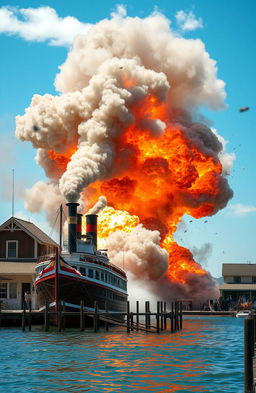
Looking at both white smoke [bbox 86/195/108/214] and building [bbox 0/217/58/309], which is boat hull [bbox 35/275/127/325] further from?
white smoke [bbox 86/195/108/214]

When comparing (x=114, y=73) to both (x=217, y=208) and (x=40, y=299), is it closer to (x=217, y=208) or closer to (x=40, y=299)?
(x=217, y=208)

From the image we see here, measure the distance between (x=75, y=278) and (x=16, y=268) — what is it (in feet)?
47.3

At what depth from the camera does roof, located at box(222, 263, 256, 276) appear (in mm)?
108938

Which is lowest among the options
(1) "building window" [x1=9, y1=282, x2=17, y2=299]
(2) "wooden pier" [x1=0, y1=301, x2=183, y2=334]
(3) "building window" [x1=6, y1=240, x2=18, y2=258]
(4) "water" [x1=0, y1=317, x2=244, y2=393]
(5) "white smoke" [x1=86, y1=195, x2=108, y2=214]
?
(4) "water" [x1=0, y1=317, x2=244, y2=393]

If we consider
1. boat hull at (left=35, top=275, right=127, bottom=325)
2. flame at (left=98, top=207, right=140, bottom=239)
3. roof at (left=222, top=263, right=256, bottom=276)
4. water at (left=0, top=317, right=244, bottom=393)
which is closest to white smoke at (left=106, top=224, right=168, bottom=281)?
flame at (left=98, top=207, right=140, bottom=239)

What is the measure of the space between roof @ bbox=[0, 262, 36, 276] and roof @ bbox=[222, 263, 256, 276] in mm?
48774

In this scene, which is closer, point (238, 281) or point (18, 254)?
point (18, 254)

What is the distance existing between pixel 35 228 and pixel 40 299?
18948 millimetres

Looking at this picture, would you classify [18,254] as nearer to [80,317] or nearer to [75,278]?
[75,278]

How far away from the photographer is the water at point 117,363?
90.4 ft

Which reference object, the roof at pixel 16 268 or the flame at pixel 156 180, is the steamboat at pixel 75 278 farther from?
the flame at pixel 156 180

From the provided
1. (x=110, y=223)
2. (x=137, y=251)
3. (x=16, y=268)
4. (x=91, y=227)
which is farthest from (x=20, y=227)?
(x=110, y=223)

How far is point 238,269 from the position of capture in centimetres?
11031

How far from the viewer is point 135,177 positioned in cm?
9825
